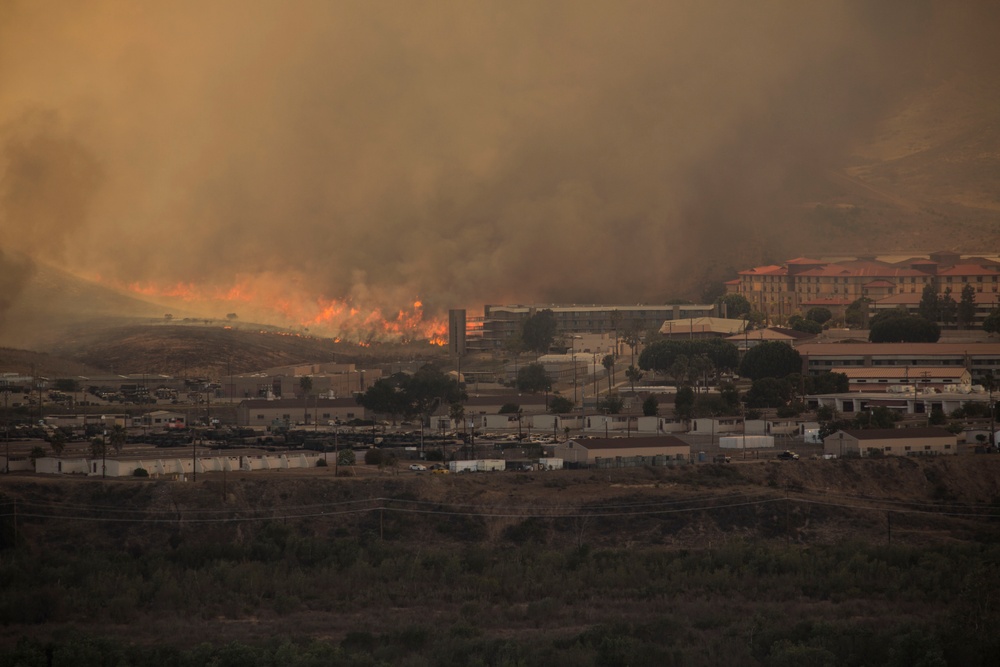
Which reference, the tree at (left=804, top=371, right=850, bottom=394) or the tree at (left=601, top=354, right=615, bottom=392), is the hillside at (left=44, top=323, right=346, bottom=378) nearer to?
the tree at (left=601, top=354, right=615, bottom=392)

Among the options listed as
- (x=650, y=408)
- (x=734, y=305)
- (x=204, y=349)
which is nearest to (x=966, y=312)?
(x=734, y=305)

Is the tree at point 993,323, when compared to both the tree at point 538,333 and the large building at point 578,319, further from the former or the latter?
the tree at point 538,333

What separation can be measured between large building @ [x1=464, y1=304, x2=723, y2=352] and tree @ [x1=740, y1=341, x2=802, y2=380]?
41.0ft

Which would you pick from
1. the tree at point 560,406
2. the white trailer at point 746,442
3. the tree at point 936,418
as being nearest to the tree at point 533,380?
the tree at point 560,406

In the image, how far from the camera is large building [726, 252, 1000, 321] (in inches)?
3150

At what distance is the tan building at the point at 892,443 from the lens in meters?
39.2

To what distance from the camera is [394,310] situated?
72.5 meters

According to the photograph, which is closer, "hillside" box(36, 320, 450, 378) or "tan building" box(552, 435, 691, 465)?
"tan building" box(552, 435, 691, 465)

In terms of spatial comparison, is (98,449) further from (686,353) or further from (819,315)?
(819,315)

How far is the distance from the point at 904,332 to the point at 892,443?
75.7 feet

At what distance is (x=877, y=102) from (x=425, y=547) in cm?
10323

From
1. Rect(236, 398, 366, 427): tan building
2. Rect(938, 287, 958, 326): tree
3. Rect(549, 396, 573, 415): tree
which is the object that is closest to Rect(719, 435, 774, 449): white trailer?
Rect(549, 396, 573, 415): tree

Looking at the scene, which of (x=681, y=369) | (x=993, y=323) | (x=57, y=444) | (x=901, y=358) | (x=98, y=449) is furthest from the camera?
(x=993, y=323)

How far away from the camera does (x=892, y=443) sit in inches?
1551
